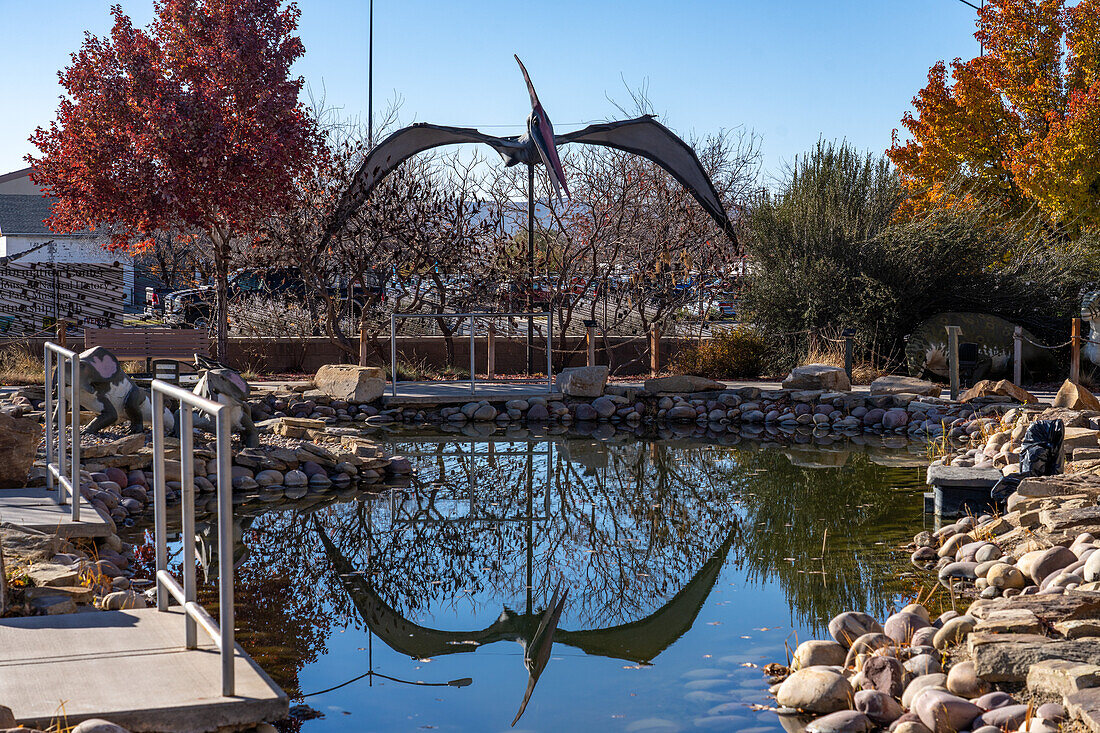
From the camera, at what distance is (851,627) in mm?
A: 4777

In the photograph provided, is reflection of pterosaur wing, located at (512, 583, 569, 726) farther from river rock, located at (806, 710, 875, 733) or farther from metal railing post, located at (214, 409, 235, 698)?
metal railing post, located at (214, 409, 235, 698)

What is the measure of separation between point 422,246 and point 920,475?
27.1 feet

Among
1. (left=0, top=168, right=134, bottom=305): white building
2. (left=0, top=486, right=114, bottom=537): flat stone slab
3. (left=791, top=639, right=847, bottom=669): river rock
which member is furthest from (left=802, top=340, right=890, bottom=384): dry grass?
(left=0, top=168, right=134, bottom=305): white building

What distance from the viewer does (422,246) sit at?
1520 centimetres

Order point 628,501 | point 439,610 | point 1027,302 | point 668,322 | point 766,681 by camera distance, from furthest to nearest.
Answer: point 668,322 → point 1027,302 → point 628,501 → point 439,610 → point 766,681

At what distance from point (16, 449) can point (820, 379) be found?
8.91 metres

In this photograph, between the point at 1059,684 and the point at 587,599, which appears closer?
the point at 1059,684

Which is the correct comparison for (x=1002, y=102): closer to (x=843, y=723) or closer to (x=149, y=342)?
(x=149, y=342)

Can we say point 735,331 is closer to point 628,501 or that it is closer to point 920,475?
point 920,475

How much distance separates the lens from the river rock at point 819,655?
14.8ft

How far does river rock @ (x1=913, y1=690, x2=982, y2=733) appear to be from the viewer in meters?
3.71

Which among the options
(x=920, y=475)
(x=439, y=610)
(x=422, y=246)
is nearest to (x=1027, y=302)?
(x=920, y=475)

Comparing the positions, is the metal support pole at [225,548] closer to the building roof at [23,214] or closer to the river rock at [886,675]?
the river rock at [886,675]

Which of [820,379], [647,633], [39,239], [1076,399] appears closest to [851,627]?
[647,633]
